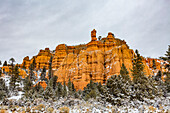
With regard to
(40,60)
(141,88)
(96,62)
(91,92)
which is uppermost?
(40,60)

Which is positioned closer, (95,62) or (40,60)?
(95,62)

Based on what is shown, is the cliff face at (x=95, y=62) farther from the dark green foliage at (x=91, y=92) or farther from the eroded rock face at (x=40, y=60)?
the eroded rock face at (x=40, y=60)

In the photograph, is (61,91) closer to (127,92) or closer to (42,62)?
(127,92)

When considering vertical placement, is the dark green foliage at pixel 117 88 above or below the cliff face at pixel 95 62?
below

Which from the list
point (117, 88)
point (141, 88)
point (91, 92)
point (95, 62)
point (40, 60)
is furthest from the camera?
point (40, 60)

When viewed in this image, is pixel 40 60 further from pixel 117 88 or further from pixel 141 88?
pixel 141 88

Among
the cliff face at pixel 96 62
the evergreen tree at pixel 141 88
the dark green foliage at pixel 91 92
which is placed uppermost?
the cliff face at pixel 96 62

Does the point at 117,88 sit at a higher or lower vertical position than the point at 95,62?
lower

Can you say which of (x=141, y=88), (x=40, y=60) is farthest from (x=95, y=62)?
(x=141, y=88)

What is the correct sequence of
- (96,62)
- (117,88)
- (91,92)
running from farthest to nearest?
(96,62) → (91,92) → (117,88)

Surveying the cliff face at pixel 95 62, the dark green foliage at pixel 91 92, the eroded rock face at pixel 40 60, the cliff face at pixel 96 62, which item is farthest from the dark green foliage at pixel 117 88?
the eroded rock face at pixel 40 60

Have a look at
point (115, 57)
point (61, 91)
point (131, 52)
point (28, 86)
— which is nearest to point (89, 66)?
point (115, 57)

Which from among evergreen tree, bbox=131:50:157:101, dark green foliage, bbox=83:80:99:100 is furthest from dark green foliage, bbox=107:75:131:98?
dark green foliage, bbox=83:80:99:100

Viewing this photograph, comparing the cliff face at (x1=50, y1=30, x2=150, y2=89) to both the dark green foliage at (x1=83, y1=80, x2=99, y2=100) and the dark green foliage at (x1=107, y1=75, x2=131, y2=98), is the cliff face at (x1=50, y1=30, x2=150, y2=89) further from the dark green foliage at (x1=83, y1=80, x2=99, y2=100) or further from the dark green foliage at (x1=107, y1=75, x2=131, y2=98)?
the dark green foliage at (x1=107, y1=75, x2=131, y2=98)
